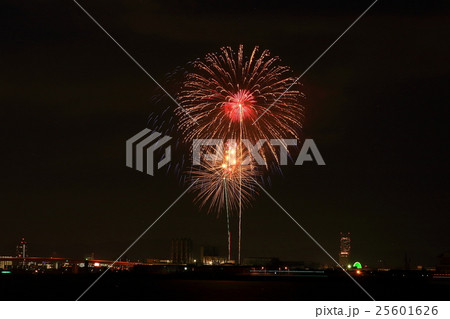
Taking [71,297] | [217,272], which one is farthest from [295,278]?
[71,297]

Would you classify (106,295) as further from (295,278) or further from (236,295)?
(295,278)

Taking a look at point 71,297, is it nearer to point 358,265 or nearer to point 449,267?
A: point 358,265

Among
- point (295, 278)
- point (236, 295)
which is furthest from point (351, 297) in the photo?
point (295, 278)
